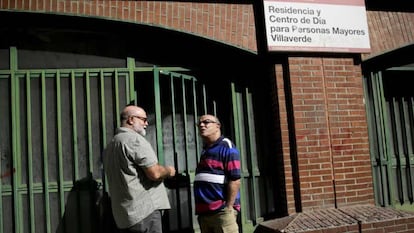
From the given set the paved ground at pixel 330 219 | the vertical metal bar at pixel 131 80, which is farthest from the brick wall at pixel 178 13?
the paved ground at pixel 330 219

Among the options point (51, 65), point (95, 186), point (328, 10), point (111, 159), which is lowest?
point (95, 186)

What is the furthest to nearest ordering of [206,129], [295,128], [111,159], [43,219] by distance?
[295,128]
[43,219]
[206,129]
[111,159]

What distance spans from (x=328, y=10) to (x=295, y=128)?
1479 mm

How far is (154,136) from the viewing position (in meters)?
4.55

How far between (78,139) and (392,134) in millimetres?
3871

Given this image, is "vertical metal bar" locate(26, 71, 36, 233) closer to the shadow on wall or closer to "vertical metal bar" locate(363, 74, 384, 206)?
the shadow on wall

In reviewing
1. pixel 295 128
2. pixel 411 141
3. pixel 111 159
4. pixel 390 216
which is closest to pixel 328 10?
pixel 295 128

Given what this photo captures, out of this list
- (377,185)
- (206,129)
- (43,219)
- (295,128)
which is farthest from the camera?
(377,185)

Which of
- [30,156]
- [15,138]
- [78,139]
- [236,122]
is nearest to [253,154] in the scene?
[236,122]

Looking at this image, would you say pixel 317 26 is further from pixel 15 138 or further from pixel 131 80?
pixel 15 138

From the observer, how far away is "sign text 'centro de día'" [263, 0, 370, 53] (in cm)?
459

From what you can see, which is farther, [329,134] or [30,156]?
[329,134]

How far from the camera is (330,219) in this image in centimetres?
416

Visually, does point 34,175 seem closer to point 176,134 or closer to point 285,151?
point 176,134
